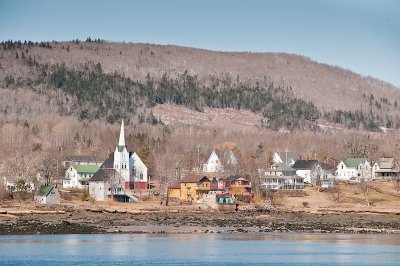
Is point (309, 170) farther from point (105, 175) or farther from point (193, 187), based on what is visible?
point (105, 175)

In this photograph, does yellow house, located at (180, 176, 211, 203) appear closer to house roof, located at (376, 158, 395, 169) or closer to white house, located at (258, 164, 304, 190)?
white house, located at (258, 164, 304, 190)

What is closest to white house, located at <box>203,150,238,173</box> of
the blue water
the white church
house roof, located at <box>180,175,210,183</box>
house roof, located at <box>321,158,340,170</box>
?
house roof, located at <box>321,158,340,170</box>

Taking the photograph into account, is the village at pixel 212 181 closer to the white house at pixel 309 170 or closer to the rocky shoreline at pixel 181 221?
the white house at pixel 309 170

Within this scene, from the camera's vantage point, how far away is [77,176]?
418 feet

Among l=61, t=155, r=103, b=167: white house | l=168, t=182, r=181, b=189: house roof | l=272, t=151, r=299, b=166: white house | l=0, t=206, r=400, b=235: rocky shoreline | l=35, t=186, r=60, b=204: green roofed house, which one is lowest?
l=0, t=206, r=400, b=235: rocky shoreline

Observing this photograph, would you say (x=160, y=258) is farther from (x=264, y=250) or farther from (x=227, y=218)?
(x=227, y=218)

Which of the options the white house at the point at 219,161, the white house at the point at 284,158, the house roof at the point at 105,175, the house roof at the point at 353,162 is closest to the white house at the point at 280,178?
the house roof at the point at 353,162

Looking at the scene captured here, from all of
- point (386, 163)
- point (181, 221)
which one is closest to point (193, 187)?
point (181, 221)

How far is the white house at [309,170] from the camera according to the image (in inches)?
5423

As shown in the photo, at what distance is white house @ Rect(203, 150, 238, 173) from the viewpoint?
149 m

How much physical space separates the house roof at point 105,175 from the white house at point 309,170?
3410 centimetres

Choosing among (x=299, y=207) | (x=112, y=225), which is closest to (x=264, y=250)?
(x=112, y=225)

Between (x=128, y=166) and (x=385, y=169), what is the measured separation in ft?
144

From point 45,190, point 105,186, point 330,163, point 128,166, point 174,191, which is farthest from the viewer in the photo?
point 330,163
